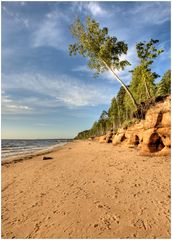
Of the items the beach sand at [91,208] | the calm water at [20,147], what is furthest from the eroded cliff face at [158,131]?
the calm water at [20,147]

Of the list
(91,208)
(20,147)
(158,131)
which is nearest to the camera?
(91,208)

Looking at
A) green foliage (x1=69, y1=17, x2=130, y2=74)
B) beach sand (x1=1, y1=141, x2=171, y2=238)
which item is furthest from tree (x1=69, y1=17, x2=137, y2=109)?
beach sand (x1=1, y1=141, x2=171, y2=238)

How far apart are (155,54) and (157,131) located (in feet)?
61.5

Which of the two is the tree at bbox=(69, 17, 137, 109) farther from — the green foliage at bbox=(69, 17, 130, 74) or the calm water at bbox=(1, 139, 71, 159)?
the calm water at bbox=(1, 139, 71, 159)

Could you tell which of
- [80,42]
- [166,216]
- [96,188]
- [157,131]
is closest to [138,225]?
[166,216]

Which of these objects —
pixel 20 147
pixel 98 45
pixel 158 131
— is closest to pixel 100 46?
pixel 98 45

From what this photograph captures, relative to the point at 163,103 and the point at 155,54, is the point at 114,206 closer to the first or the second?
the point at 163,103

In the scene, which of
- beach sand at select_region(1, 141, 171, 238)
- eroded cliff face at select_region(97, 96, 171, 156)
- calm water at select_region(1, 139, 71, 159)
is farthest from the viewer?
calm water at select_region(1, 139, 71, 159)

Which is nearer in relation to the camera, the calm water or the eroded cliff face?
the eroded cliff face

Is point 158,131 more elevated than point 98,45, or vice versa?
point 98,45

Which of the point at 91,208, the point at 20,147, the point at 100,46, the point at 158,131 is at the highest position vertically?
the point at 100,46

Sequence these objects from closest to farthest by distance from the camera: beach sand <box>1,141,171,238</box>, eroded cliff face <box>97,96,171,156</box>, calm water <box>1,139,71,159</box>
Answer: beach sand <box>1,141,171,238</box>
eroded cliff face <box>97,96,171,156</box>
calm water <box>1,139,71,159</box>

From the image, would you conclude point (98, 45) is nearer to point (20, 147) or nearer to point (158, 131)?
point (158, 131)

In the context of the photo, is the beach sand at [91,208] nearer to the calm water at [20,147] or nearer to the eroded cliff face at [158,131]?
the eroded cliff face at [158,131]
